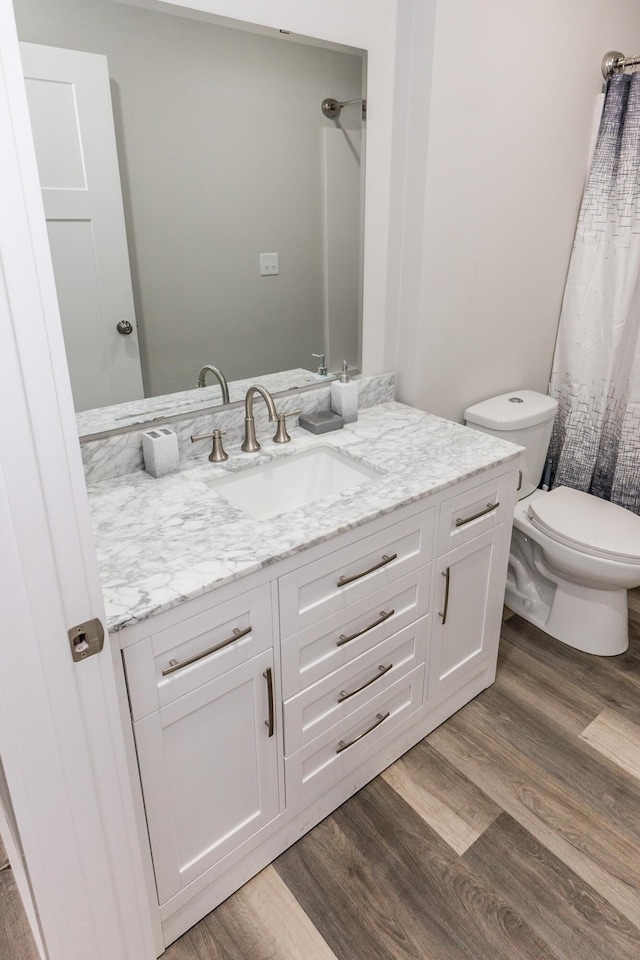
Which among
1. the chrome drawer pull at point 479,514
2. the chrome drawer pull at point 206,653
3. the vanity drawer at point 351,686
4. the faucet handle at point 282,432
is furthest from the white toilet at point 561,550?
the chrome drawer pull at point 206,653

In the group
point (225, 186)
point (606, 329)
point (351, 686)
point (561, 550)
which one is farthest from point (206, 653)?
point (606, 329)

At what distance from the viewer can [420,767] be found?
1.80 meters

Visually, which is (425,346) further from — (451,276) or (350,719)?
(350,719)

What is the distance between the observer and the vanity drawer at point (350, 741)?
1.51m

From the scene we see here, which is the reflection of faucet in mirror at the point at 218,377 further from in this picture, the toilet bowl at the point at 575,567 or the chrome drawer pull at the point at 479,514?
the toilet bowl at the point at 575,567

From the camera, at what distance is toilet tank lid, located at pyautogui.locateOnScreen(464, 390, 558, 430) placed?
7.31 ft

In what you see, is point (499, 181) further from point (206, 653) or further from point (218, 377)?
point (206, 653)

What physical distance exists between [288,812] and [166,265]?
4.53 ft

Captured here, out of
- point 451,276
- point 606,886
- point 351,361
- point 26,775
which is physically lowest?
point 606,886

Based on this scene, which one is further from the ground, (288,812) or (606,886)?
(288,812)

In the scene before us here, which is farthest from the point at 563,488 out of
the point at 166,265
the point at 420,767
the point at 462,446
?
the point at 166,265

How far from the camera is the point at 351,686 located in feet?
5.13

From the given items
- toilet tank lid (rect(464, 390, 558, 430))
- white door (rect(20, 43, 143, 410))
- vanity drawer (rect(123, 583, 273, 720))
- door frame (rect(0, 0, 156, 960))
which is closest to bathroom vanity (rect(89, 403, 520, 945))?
vanity drawer (rect(123, 583, 273, 720))

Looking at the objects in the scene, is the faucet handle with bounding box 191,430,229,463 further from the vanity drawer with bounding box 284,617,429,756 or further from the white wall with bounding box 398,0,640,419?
the white wall with bounding box 398,0,640,419
